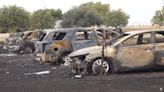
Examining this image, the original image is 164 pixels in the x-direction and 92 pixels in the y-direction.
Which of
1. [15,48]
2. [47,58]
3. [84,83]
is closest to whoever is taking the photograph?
[84,83]

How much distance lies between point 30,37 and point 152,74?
679 inches

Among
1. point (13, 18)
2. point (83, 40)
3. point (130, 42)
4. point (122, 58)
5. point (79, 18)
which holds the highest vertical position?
point (13, 18)

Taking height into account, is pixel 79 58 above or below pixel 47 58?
above

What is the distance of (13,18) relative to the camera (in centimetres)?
8456

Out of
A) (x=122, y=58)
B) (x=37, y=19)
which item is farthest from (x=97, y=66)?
(x=37, y=19)

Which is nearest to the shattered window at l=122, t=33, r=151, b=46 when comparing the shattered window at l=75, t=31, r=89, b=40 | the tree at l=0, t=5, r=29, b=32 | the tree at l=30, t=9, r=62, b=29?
the shattered window at l=75, t=31, r=89, b=40

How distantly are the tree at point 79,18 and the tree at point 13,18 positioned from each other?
25.0 feet

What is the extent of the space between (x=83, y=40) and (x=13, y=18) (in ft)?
221

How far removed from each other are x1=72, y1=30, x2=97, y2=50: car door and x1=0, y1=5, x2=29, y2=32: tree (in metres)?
64.4

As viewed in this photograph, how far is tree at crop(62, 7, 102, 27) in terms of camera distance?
86.3 metres

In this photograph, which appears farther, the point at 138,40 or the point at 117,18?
the point at 117,18

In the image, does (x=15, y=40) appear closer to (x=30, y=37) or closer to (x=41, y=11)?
(x=30, y=37)

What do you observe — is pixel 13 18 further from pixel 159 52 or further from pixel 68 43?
pixel 159 52

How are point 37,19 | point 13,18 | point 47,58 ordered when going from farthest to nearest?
point 13,18, point 37,19, point 47,58
